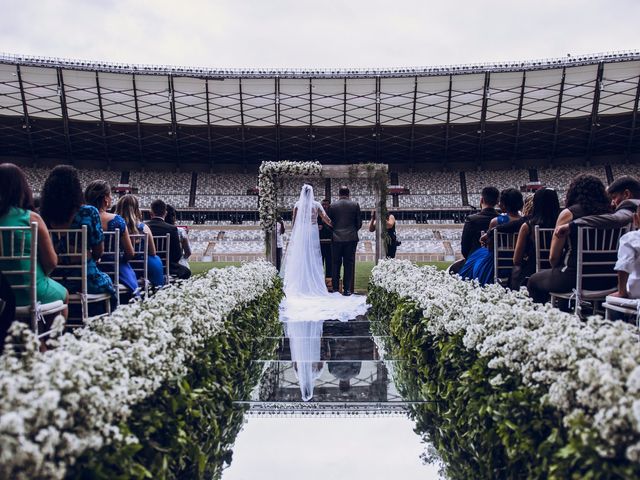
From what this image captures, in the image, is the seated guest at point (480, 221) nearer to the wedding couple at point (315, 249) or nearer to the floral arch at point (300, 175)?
the wedding couple at point (315, 249)

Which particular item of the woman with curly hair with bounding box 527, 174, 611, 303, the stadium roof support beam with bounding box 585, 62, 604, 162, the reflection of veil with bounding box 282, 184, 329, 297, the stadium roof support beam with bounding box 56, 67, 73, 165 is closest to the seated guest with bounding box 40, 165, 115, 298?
the woman with curly hair with bounding box 527, 174, 611, 303

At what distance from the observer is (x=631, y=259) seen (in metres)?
3.94

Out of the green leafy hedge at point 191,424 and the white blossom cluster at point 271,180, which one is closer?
the green leafy hedge at point 191,424

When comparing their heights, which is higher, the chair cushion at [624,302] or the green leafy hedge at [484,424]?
the chair cushion at [624,302]

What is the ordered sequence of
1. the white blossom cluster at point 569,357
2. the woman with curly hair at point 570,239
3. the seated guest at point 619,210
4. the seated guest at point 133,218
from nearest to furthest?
the white blossom cluster at point 569,357 → the seated guest at point 619,210 → the woman with curly hair at point 570,239 → the seated guest at point 133,218

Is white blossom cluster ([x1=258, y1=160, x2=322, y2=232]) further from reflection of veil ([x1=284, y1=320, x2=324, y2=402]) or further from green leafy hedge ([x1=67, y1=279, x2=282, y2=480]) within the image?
green leafy hedge ([x1=67, y1=279, x2=282, y2=480])

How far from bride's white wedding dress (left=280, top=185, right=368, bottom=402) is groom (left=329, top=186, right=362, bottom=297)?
32 cm

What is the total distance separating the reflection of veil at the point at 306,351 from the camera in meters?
4.93

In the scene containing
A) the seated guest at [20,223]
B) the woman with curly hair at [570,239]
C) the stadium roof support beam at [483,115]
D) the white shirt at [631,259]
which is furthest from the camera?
the stadium roof support beam at [483,115]

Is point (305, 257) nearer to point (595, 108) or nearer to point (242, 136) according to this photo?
point (242, 136)

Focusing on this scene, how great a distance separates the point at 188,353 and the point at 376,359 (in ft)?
9.77

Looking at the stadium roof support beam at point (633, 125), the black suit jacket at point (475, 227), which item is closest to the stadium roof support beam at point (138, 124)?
the stadium roof support beam at point (633, 125)

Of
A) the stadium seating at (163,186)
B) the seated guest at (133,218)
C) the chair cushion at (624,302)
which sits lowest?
the chair cushion at (624,302)

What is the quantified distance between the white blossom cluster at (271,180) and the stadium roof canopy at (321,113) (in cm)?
2319
